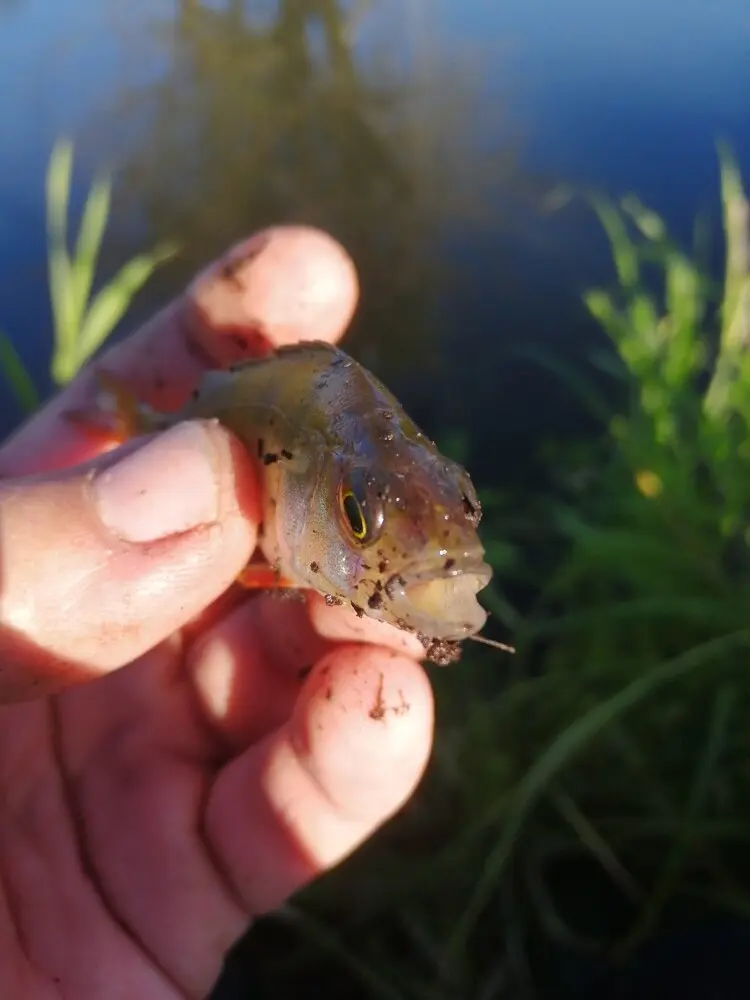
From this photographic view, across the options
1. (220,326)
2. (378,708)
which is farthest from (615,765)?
(220,326)

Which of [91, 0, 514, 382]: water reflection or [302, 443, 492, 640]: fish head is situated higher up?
[302, 443, 492, 640]: fish head

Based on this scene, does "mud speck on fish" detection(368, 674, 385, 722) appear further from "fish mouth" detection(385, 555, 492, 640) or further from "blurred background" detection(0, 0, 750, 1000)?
"blurred background" detection(0, 0, 750, 1000)

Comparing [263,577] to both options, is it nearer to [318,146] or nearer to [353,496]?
[353,496]

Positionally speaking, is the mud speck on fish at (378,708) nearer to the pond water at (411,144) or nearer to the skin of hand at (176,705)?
the skin of hand at (176,705)

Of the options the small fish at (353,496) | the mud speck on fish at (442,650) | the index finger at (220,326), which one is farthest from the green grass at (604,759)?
the small fish at (353,496)

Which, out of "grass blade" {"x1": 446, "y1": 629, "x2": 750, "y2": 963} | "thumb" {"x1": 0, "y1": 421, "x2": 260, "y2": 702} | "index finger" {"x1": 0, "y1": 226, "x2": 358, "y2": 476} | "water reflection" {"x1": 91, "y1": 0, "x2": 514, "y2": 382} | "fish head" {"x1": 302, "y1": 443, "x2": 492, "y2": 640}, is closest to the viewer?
"fish head" {"x1": 302, "y1": 443, "x2": 492, "y2": 640}

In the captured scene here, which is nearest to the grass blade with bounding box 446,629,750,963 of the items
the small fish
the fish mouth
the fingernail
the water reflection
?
the small fish
